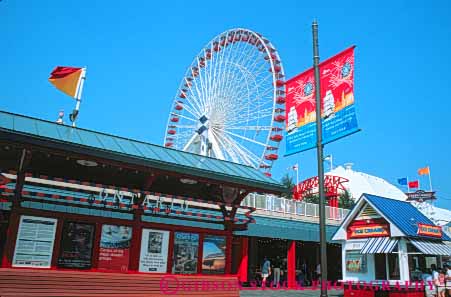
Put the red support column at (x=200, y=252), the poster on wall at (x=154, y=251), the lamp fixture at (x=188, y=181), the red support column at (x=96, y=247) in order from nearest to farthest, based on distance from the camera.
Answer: the red support column at (x=96, y=247) → the poster on wall at (x=154, y=251) → the red support column at (x=200, y=252) → the lamp fixture at (x=188, y=181)

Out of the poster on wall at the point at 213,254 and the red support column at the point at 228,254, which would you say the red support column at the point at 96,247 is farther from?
the red support column at the point at 228,254

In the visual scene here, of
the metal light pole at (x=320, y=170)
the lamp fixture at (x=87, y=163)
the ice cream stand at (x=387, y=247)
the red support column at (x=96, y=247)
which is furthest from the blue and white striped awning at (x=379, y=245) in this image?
the lamp fixture at (x=87, y=163)

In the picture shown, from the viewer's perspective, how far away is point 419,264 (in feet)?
54.6

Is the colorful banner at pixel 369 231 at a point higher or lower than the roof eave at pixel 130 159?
lower

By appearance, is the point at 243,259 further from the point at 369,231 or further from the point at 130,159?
the point at 130,159

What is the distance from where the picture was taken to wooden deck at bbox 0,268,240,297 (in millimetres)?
9203

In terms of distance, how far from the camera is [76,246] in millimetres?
10273

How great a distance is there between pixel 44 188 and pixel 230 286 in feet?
19.0

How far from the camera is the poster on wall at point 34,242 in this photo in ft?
31.0

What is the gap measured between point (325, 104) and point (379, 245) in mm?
7781

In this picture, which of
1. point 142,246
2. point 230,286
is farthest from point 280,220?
point 142,246

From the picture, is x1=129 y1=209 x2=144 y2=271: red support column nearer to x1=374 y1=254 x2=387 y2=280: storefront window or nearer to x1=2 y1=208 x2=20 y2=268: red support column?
x1=2 y1=208 x2=20 y2=268: red support column

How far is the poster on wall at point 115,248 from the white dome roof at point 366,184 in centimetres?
5454

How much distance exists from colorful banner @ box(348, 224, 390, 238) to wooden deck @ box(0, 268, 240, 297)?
6.53m
